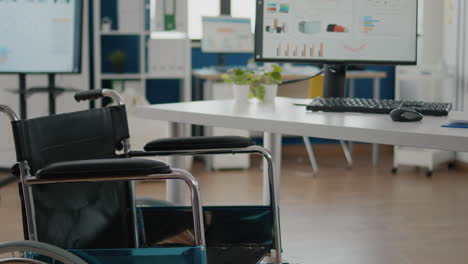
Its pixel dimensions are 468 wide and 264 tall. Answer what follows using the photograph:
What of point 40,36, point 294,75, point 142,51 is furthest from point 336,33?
point 142,51

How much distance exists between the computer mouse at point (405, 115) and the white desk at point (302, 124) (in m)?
0.02

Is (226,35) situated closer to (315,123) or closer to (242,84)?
(242,84)

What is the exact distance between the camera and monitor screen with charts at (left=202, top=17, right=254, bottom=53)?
5082 millimetres

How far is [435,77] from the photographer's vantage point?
15.5ft

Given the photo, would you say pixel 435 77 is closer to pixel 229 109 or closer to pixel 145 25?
pixel 145 25

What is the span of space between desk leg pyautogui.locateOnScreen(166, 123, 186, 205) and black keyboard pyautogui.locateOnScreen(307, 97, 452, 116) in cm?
47

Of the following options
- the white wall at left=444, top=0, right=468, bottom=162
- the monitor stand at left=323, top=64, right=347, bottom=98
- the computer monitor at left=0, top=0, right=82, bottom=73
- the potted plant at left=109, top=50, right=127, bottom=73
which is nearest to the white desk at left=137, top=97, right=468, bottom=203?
the monitor stand at left=323, top=64, right=347, bottom=98

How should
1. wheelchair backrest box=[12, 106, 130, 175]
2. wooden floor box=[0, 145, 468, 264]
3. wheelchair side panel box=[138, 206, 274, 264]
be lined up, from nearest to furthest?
wheelchair backrest box=[12, 106, 130, 175]
wheelchair side panel box=[138, 206, 274, 264]
wooden floor box=[0, 145, 468, 264]

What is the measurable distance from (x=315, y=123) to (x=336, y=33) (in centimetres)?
70

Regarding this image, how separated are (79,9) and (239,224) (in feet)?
8.66

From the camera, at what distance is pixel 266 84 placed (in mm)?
2410

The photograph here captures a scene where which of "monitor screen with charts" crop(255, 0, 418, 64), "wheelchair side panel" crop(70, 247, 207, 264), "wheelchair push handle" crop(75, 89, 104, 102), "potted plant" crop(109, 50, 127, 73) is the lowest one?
"wheelchair side panel" crop(70, 247, 207, 264)

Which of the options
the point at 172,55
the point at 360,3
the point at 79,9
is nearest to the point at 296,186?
the point at 172,55

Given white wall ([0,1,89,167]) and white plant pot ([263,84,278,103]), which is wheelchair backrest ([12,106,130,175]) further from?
white wall ([0,1,89,167])
